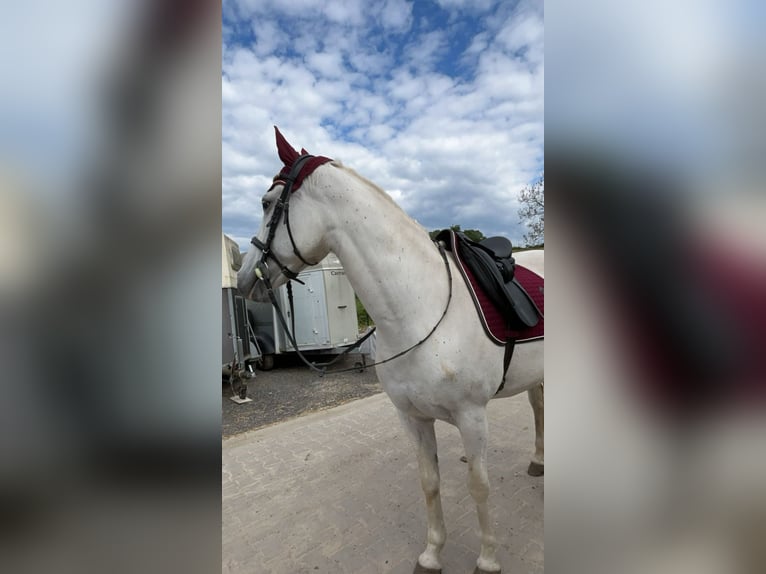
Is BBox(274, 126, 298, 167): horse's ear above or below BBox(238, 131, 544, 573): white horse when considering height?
above

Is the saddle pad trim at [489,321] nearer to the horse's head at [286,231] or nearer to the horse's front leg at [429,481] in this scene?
the horse's front leg at [429,481]

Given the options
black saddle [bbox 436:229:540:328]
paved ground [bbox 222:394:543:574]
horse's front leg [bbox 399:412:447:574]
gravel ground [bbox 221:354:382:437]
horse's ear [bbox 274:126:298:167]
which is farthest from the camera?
gravel ground [bbox 221:354:382:437]

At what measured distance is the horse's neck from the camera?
5.85 ft

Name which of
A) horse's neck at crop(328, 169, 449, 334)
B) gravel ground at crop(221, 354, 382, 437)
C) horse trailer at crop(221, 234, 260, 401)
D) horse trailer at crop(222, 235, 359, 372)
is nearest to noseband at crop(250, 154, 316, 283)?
horse's neck at crop(328, 169, 449, 334)

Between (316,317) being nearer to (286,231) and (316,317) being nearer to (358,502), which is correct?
(358,502)

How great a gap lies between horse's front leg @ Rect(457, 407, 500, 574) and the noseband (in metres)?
1.15

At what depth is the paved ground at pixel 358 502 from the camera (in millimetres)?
2441

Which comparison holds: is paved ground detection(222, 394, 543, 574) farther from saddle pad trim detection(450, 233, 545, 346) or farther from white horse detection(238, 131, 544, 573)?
saddle pad trim detection(450, 233, 545, 346)

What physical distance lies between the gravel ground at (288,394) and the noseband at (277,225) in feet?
13.0

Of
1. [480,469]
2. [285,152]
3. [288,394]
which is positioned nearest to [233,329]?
[288,394]

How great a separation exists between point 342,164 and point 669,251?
1.65 metres

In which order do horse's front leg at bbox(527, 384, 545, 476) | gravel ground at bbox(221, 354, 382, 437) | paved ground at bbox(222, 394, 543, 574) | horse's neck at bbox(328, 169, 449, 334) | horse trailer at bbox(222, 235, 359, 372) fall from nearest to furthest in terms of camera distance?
1. horse's neck at bbox(328, 169, 449, 334)
2. paved ground at bbox(222, 394, 543, 574)
3. horse's front leg at bbox(527, 384, 545, 476)
4. gravel ground at bbox(221, 354, 382, 437)
5. horse trailer at bbox(222, 235, 359, 372)

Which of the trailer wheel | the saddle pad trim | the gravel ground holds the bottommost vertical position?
the gravel ground

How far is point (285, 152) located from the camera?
1.92 meters
